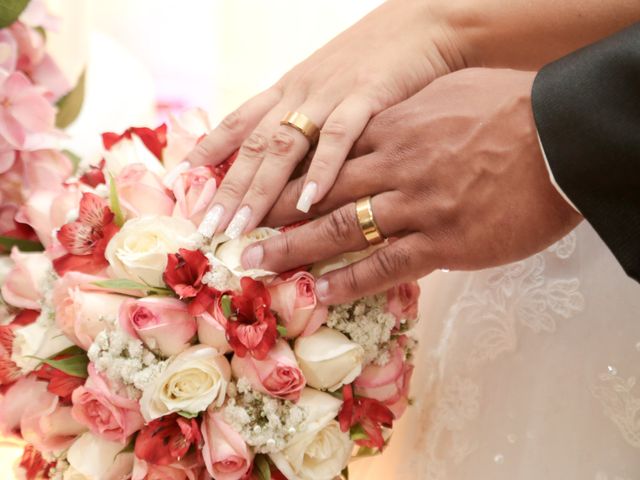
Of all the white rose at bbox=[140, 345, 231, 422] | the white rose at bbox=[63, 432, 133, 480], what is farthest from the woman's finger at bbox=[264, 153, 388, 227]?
Result: the white rose at bbox=[63, 432, 133, 480]

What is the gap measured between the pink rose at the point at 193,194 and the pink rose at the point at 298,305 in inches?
5.5

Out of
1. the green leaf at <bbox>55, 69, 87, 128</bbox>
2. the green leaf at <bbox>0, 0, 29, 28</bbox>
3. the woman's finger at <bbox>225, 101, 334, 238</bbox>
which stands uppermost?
the green leaf at <bbox>0, 0, 29, 28</bbox>

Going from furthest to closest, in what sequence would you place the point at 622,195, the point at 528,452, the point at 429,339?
the point at 429,339 < the point at 528,452 < the point at 622,195

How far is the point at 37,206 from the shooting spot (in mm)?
912

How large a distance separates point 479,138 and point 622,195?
6.6 inches

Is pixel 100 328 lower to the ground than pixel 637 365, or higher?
higher

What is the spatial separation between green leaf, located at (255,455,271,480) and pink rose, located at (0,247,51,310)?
34 cm

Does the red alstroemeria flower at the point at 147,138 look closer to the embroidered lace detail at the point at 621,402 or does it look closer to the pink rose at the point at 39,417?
the pink rose at the point at 39,417

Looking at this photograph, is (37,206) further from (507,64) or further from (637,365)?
(637,365)

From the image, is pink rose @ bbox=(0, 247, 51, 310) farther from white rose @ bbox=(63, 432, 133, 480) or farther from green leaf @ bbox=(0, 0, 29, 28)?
green leaf @ bbox=(0, 0, 29, 28)

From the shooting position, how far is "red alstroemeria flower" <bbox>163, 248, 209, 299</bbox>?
740 mm

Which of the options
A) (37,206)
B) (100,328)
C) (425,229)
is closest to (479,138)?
(425,229)

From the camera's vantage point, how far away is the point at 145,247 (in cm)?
76

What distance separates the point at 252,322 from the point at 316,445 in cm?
17
